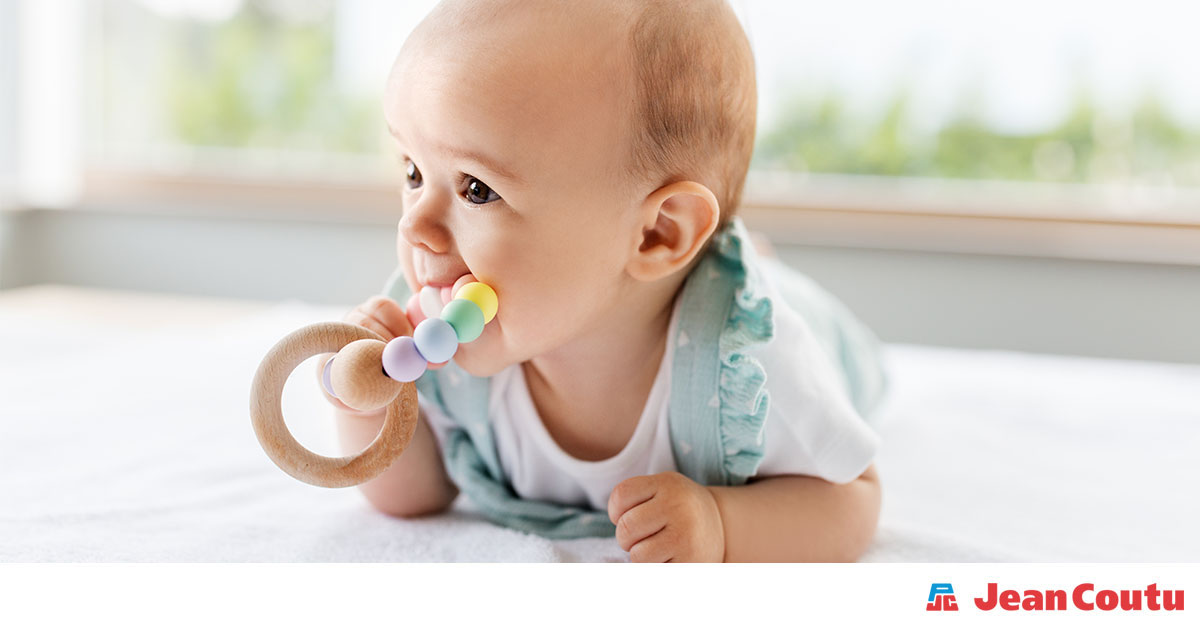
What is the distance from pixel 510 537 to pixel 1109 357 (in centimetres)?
170

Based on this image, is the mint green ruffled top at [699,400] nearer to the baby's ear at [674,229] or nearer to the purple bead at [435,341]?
the baby's ear at [674,229]

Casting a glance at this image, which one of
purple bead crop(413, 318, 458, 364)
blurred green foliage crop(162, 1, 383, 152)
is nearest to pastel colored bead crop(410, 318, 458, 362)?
purple bead crop(413, 318, 458, 364)

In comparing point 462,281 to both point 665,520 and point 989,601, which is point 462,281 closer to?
point 665,520

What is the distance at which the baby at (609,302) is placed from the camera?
675 millimetres

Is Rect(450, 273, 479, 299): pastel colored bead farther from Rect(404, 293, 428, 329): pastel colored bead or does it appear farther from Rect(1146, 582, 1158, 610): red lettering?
Rect(1146, 582, 1158, 610): red lettering

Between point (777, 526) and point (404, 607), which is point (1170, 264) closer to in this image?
point (777, 526)

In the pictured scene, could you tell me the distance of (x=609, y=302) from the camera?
0.76 meters

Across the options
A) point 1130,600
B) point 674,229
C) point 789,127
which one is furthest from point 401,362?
point 789,127

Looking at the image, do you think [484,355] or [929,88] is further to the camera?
[929,88]

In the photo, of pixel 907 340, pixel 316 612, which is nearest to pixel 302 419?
pixel 316 612

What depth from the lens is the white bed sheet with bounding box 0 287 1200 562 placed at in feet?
A: 2.56

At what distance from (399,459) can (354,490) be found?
15 centimetres

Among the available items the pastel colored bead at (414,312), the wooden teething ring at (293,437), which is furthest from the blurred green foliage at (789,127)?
the wooden teething ring at (293,437)

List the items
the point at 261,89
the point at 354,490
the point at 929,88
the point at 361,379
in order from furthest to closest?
the point at 261,89 < the point at 929,88 < the point at 354,490 < the point at 361,379
